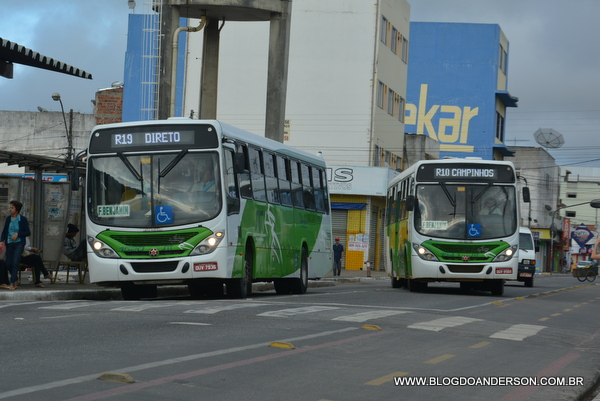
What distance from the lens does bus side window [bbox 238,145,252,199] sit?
20453mm

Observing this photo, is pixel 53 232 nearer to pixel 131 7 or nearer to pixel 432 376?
pixel 432 376

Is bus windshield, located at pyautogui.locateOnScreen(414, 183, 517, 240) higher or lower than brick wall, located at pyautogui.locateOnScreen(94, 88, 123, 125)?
lower

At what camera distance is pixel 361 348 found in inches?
452

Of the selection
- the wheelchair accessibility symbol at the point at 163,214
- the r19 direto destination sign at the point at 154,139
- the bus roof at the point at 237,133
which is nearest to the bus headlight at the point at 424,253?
the bus roof at the point at 237,133

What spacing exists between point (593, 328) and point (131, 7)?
Result: 182 ft

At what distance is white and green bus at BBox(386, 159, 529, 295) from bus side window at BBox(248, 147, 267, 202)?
5.50m

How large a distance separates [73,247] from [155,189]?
5377 mm

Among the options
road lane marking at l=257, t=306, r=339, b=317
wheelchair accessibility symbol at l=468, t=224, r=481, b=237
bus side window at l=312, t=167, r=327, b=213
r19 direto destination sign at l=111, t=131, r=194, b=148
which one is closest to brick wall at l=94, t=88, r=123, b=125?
bus side window at l=312, t=167, r=327, b=213

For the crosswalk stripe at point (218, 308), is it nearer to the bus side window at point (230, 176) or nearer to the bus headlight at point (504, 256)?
the bus side window at point (230, 176)

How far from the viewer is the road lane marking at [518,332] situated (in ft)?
45.8

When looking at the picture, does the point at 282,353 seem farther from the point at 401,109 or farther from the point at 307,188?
the point at 401,109

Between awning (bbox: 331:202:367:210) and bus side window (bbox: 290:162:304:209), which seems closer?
bus side window (bbox: 290:162:304:209)

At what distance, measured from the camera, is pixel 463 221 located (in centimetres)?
2583

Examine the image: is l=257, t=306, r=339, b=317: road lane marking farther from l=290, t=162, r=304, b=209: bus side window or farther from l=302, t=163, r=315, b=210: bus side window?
l=302, t=163, r=315, b=210: bus side window
